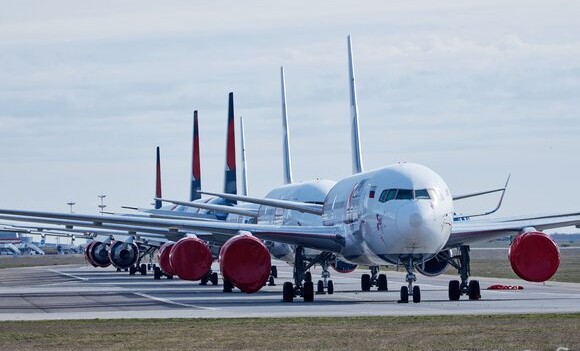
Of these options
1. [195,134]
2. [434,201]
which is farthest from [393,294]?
[195,134]

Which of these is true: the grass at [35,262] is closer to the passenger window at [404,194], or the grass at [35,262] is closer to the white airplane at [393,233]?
the white airplane at [393,233]

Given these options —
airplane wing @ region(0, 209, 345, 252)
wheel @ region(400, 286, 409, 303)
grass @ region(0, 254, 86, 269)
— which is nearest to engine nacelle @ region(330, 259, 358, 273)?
airplane wing @ region(0, 209, 345, 252)

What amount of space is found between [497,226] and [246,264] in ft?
25.0

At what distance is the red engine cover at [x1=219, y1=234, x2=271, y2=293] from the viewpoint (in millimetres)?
39156

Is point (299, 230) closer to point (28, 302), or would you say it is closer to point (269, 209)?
point (28, 302)

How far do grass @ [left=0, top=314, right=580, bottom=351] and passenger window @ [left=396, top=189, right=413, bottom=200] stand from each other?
25.0 feet

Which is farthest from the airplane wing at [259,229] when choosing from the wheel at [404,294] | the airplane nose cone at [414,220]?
the airplane nose cone at [414,220]

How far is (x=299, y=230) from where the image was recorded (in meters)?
40.8

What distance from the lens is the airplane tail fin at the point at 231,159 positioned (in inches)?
3007

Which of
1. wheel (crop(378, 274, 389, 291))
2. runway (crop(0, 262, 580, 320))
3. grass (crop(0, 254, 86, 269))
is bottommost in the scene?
runway (crop(0, 262, 580, 320))

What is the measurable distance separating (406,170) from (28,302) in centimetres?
1266

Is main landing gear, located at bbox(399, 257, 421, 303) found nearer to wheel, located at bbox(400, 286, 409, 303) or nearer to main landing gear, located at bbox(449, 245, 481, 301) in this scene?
wheel, located at bbox(400, 286, 409, 303)

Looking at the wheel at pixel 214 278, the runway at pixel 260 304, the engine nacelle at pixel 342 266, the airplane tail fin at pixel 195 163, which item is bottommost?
the runway at pixel 260 304

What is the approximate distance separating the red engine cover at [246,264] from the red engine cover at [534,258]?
23.6 ft
